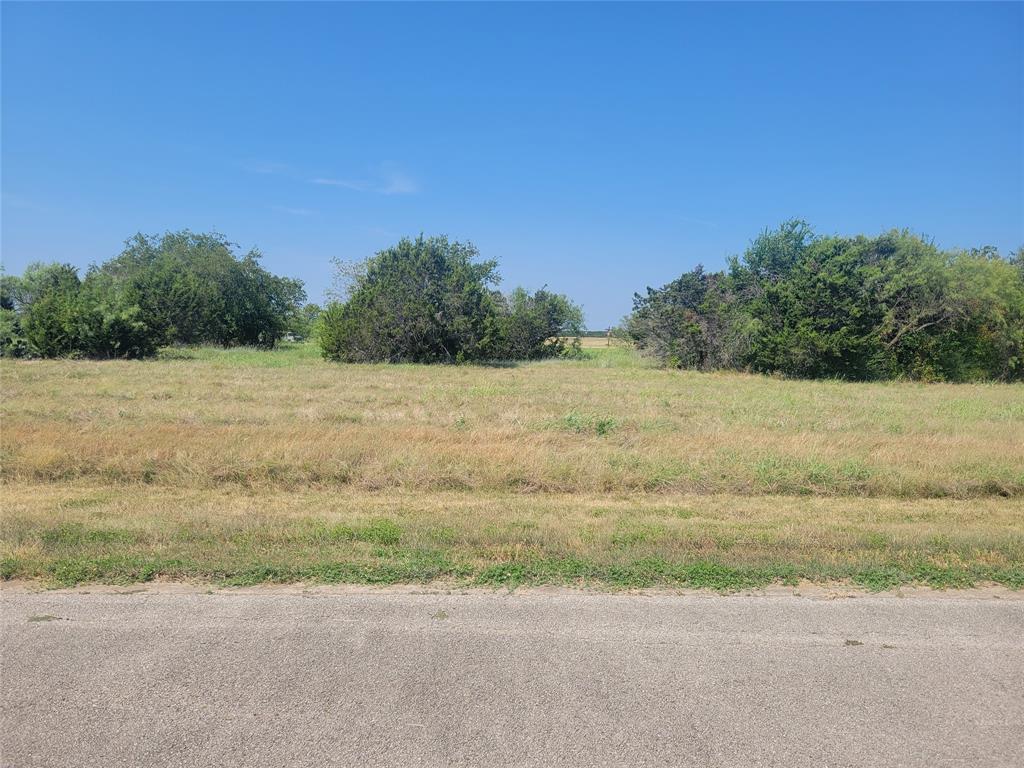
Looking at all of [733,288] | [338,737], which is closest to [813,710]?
[338,737]

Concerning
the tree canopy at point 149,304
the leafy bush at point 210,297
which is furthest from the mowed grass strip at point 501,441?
the leafy bush at point 210,297

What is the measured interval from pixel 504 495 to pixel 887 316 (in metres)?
29.8

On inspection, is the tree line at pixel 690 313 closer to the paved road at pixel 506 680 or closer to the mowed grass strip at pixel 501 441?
the mowed grass strip at pixel 501 441

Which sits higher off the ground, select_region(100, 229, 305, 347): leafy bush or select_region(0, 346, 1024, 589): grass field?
select_region(100, 229, 305, 347): leafy bush

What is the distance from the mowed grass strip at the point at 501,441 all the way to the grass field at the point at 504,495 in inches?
1.9

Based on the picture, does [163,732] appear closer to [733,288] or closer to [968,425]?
[968,425]

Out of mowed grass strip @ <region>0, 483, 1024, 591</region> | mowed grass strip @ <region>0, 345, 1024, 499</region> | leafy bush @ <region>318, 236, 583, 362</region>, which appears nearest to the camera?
mowed grass strip @ <region>0, 483, 1024, 591</region>

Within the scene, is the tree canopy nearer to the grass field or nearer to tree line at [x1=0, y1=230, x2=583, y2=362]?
tree line at [x1=0, y1=230, x2=583, y2=362]

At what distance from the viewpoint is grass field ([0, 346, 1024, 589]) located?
5.21 metres

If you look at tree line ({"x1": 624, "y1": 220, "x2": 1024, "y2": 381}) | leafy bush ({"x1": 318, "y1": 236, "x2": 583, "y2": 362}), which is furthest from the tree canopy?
tree line ({"x1": 624, "y1": 220, "x2": 1024, "y2": 381})

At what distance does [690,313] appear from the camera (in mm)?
38250

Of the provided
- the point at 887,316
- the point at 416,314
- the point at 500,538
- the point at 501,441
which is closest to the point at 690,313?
the point at 887,316

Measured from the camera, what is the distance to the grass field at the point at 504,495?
5.21 m

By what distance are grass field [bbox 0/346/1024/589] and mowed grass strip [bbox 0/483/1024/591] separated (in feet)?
0.10
